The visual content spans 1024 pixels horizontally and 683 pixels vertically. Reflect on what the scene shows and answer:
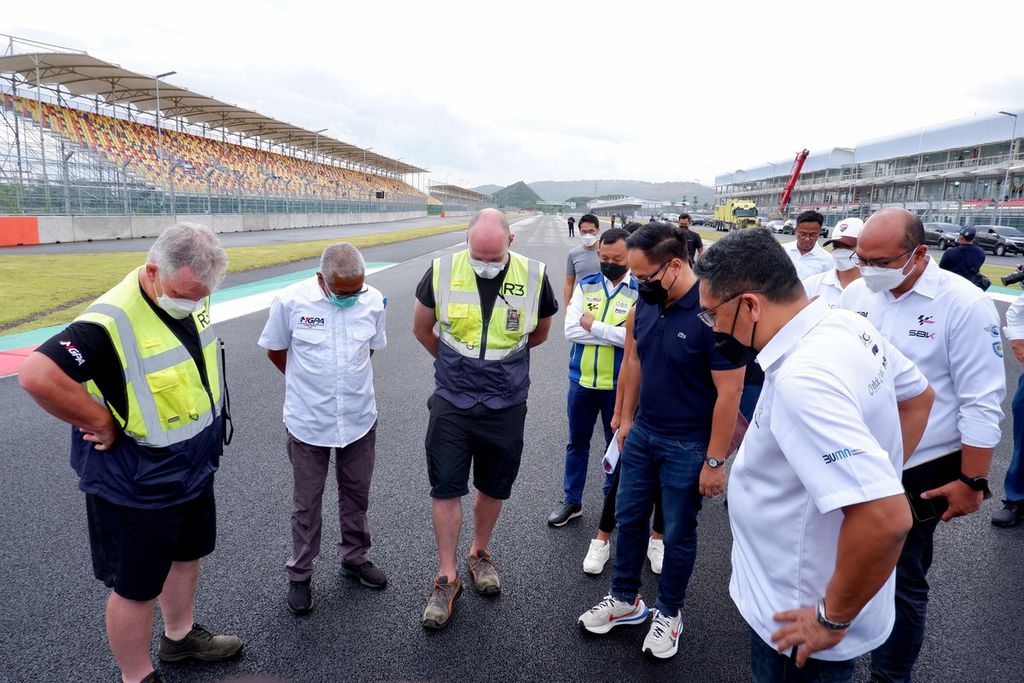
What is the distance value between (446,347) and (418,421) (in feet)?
9.22

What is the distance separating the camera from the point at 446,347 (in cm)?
321

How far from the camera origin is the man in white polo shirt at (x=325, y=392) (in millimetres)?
3143

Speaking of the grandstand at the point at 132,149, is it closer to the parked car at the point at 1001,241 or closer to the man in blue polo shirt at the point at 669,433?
the man in blue polo shirt at the point at 669,433

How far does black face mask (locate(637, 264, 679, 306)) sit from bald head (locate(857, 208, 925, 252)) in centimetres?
83

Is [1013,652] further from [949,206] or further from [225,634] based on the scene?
[949,206]

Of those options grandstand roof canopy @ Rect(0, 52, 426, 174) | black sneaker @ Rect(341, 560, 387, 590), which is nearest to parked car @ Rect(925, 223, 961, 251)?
black sneaker @ Rect(341, 560, 387, 590)

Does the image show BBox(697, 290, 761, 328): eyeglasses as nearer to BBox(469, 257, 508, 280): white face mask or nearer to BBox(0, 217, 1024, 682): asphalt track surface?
BBox(0, 217, 1024, 682): asphalt track surface

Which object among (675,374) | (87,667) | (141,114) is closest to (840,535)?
(675,374)

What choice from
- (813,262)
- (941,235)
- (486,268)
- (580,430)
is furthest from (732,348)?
(941,235)

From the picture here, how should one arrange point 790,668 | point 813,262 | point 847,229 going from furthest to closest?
point 813,262 < point 847,229 < point 790,668

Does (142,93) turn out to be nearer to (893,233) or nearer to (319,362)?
(319,362)

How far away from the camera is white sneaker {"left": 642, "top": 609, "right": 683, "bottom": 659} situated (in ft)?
9.02

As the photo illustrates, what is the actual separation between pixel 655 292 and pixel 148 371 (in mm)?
2166

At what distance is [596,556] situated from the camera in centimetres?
348
